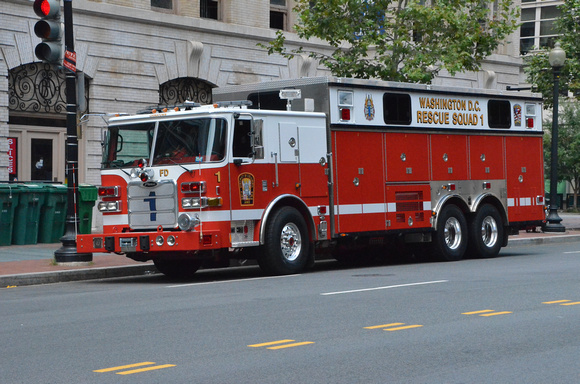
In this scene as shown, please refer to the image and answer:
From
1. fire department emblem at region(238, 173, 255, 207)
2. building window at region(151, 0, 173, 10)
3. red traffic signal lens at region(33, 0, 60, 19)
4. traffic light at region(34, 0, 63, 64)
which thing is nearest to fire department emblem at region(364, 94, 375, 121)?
fire department emblem at region(238, 173, 255, 207)

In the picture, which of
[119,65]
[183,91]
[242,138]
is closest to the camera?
[242,138]

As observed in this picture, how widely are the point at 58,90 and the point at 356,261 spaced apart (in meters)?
9.37

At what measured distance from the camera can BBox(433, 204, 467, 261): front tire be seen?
18.5 metres

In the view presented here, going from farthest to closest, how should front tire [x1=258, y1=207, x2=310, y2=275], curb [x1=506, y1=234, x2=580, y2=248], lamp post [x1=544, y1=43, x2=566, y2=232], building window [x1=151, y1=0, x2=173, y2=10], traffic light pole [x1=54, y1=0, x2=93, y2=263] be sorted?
lamp post [x1=544, y1=43, x2=566, y2=232], building window [x1=151, y1=0, x2=173, y2=10], curb [x1=506, y1=234, x2=580, y2=248], traffic light pole [x1=54, y1=0, x2=93, y2=263], front tire [x1=258, y1=207, x2=310, y2=275]

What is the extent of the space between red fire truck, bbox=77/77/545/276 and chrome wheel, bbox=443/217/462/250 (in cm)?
2

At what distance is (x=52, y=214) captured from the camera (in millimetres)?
21797

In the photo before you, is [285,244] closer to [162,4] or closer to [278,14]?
[162,4]

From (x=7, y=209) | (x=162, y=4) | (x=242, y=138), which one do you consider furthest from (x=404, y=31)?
(x=7, y=209)

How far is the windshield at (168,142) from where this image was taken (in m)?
14.9

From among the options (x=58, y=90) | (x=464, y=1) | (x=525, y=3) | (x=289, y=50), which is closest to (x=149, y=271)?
(x=58, y=90)

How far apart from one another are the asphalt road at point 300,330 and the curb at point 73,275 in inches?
21.6

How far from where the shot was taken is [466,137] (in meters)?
19.2

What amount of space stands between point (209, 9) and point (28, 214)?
9257 mm

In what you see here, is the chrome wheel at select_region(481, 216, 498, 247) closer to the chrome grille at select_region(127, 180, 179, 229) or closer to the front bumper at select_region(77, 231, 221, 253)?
the front bumper at select_region(77, 231, 221, 253)
